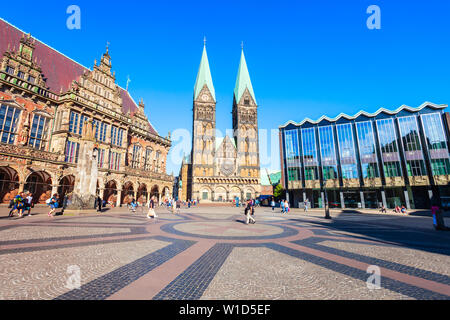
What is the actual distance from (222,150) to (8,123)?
151ft

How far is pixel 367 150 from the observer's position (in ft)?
123

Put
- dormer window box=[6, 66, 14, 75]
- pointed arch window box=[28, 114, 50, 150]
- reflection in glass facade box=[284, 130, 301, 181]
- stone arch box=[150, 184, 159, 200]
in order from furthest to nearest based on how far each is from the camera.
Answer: reflection in glass facade box=[284, 130, 301, 181] → stone arch box=[150, 184, 159, 200] → pointed arch window box=[28, 114, 50, 150] → dormer window box=[6, 66, 14, 75]

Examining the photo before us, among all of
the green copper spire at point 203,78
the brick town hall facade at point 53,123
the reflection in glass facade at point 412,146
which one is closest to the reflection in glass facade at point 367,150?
the reflection in glass facade at point 412,146

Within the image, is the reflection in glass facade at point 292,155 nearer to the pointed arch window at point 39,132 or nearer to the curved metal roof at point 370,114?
the curved metal roof at point 370,114

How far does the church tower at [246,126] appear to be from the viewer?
2311 inches

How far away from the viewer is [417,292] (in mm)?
3307

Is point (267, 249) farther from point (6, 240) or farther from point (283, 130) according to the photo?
point (283, 130)

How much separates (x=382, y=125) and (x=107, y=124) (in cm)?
4730

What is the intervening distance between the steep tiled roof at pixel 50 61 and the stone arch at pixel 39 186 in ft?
35.9

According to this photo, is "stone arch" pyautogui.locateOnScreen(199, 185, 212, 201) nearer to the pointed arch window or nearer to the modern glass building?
the modern glass building

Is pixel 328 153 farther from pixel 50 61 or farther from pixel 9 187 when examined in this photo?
pixel 50 61

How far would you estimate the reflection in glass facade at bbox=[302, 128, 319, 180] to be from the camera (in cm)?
4059

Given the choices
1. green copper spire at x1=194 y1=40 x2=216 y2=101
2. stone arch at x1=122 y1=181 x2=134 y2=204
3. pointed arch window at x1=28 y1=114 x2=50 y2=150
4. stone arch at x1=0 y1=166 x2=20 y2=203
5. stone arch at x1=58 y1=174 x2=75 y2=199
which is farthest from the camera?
green copper spire at x1=194 y1=40 x2=216 y2=101

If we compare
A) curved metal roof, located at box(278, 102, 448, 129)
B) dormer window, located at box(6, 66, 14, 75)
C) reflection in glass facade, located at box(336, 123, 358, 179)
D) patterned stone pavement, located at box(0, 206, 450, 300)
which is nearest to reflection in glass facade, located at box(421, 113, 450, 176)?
curved metal roof, located at box(278, 102, 448, 129)
